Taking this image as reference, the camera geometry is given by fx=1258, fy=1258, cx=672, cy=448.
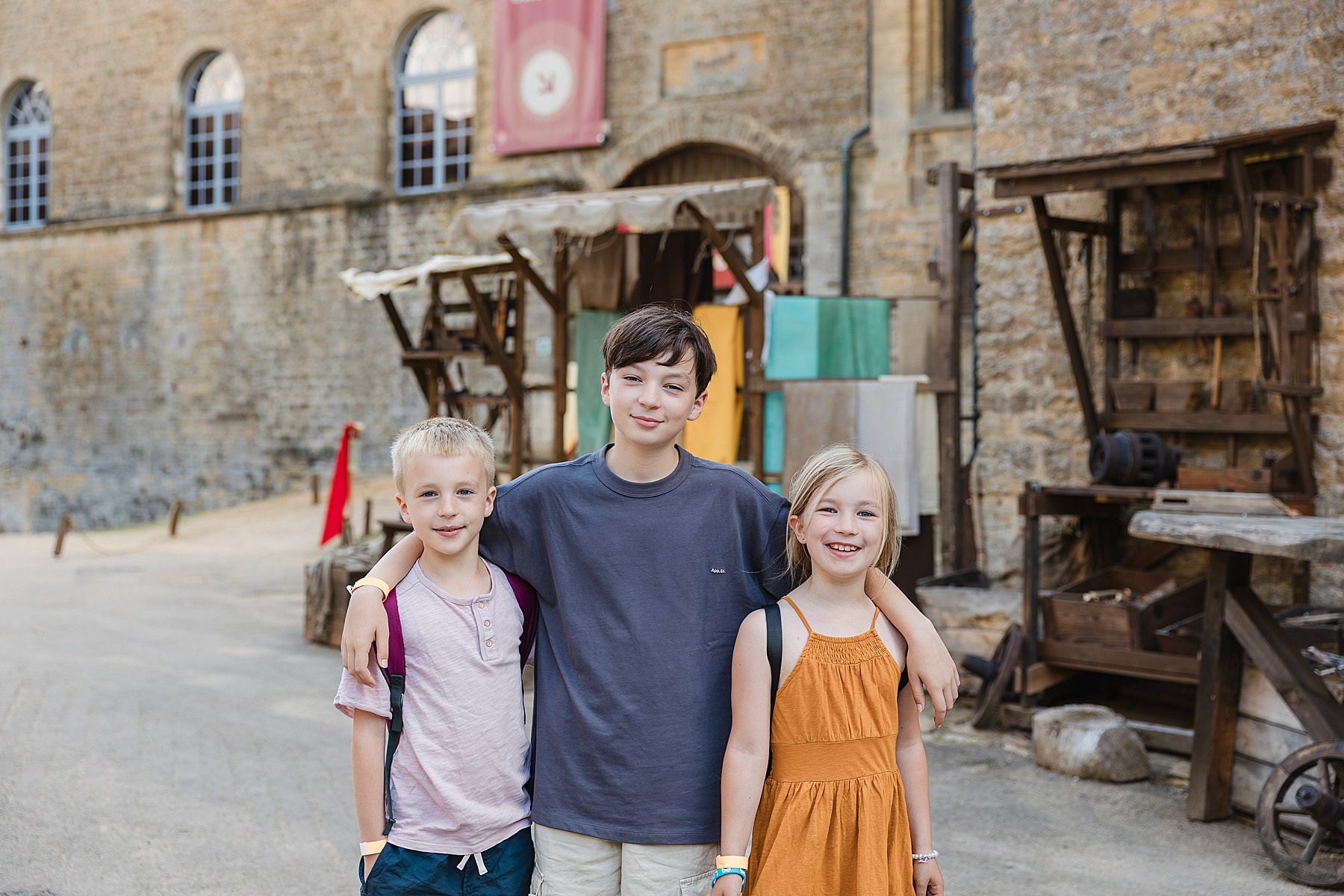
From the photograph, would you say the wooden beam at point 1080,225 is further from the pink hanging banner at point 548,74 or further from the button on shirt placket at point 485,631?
the pink hanging banner at point 548,74

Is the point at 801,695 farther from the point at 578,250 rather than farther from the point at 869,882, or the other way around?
the point at 578,250

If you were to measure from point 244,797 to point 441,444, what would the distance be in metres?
3.23

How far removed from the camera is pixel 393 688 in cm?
233

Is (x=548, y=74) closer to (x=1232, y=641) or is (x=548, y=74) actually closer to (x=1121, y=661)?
(x=1121, y=661)

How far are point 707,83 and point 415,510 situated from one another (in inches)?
544

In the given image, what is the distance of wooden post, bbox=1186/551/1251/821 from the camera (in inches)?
185

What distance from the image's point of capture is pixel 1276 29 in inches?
255

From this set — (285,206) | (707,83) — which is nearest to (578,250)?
(707,83)

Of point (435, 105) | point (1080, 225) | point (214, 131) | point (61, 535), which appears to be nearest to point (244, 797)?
point (1080, 225)

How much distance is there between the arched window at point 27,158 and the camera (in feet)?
70.0

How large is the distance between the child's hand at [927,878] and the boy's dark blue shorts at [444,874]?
0.75 metres

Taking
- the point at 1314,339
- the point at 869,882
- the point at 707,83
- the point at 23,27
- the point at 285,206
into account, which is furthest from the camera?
the point at 23,27

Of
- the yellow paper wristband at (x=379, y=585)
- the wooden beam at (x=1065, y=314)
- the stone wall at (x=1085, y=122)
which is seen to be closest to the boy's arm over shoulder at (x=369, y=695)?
the yellow paper wristband at (x=379, y=585)

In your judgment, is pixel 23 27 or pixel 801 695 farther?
pixel 23 27
